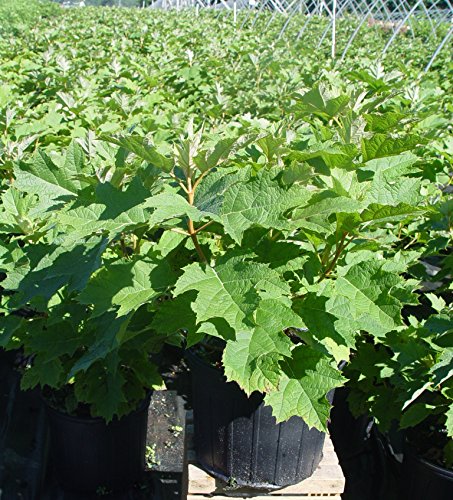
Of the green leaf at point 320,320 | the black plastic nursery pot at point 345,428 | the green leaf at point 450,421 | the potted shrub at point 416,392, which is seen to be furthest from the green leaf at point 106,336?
the black plastic nursery pot at point 345,428

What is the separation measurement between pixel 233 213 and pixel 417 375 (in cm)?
129

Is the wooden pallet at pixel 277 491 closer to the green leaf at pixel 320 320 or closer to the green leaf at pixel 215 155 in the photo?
→ the green leaf at pixel 320 320

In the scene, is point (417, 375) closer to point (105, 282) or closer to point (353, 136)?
point (353, 136)

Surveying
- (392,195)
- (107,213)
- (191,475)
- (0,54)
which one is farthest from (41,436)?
(0,54)

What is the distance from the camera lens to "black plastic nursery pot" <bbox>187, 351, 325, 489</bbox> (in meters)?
2.19

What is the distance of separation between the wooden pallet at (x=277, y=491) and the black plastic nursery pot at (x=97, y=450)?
27.5 inches

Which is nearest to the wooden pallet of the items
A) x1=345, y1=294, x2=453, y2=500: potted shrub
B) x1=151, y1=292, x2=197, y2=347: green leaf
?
x1=345, y1=294, x2=453, y2=500: potted shrub

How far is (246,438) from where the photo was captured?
2229 mm

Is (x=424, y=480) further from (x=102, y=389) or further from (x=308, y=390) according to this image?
(x=102, y=389)

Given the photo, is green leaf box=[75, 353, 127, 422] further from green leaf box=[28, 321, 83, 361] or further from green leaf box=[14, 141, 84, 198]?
green leaf box=[14, 141, 84, 198]

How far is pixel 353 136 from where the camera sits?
6.73 feet

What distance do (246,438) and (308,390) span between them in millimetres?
458

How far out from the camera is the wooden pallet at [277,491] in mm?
2324

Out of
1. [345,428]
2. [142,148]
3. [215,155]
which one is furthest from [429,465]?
[142,148]
